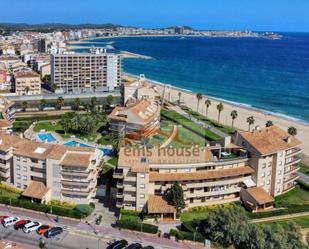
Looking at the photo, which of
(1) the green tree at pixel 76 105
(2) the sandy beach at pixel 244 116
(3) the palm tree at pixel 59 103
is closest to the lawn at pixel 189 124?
(2) the sandy beach at pixel 244 116

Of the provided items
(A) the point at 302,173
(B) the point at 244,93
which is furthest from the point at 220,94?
(A) the point at 302,173

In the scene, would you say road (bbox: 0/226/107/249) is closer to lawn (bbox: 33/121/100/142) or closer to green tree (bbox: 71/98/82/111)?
lawn (bbox: 33/121/100/142)

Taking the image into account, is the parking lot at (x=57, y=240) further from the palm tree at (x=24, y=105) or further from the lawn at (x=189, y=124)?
the palm tree at (x=24, y=105)

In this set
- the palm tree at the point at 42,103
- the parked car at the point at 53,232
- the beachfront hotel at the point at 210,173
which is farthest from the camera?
the palm tree at the point at 42,103

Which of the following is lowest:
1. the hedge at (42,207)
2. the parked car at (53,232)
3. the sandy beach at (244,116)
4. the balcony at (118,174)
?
the parked car at (53,232)

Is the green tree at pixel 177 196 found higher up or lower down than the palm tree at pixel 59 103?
lower down

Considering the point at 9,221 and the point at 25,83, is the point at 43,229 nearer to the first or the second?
the point at 9,221

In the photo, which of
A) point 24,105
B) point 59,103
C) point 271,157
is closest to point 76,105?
point 59,103
